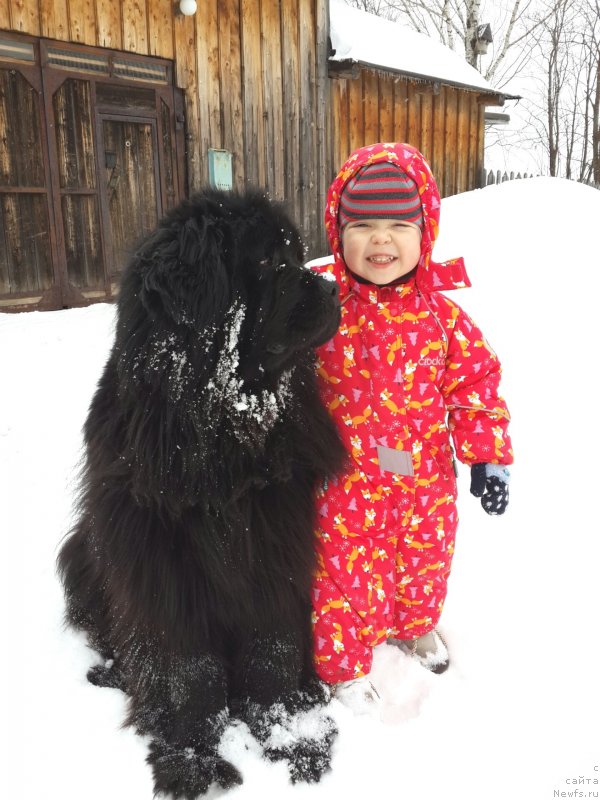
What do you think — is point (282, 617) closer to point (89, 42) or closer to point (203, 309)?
point (203, 309)

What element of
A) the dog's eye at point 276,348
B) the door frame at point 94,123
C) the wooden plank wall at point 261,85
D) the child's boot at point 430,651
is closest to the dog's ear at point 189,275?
the dog's eye at point 276,348

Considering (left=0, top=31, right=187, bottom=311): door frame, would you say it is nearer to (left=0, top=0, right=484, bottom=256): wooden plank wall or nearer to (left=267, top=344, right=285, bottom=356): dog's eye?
(left=0, top=0, right=484, bottom=256): wooden plank wall

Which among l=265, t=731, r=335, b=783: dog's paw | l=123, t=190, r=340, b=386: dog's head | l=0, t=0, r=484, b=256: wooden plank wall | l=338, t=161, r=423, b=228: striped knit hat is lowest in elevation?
l=265, t=731, r=335, b=783: dog's paw

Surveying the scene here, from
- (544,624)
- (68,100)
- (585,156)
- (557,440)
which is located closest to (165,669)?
(544,624)

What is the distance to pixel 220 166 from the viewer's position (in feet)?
20.6

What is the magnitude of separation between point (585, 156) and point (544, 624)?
22.4 m

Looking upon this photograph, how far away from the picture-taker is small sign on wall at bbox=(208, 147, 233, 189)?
6.20 meters

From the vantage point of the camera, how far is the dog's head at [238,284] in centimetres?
134

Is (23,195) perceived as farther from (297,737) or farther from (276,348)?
(297,737)

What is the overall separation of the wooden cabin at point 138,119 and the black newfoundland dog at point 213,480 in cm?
325

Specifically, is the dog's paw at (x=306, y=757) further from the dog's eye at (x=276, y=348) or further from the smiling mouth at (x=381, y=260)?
the smiling mouth at (x=381, y=260)

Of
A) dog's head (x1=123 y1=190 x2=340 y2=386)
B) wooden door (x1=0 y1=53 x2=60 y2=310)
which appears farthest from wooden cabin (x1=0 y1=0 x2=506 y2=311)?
dog's head (x1=123 y1=190 x2=340 y2=386)

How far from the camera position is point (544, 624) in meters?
1.93

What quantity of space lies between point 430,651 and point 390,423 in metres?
0.76
